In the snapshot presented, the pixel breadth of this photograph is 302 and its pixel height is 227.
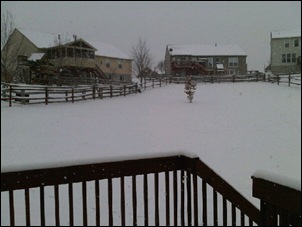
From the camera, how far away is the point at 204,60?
42.1m

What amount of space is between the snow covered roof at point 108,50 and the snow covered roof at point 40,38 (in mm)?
6394

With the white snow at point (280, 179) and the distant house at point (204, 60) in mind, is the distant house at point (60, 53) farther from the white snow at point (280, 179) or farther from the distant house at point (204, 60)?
the white snow at point (280, 179)

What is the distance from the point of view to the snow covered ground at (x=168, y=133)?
818cm

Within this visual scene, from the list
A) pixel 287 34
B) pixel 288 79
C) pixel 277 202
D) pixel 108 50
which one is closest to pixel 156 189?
Result: pixel 277 202

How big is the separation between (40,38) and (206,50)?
2190 cm

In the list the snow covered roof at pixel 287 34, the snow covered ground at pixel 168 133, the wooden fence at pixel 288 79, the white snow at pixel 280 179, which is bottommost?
the snow covered ground at pixel 168 133

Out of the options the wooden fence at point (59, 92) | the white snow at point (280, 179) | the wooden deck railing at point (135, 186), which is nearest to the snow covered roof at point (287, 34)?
the wooden fence at point (59, 92)

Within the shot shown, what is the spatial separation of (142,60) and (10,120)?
22887 mm

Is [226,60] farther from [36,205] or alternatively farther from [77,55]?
[36,205]

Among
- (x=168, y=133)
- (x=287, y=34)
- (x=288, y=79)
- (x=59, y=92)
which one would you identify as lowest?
(x=168, y=133)

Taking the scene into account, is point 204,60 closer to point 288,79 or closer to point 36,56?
point 288,79

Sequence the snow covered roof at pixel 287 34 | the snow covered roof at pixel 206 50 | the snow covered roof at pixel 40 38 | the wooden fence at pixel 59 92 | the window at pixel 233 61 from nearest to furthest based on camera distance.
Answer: the wooden fence at pixel 59 92 < the snow covered roof at pixel 40 38 < the snow covered roof at pixel 287 34 < the snow covered roof at pixel 206 50 < the window at pixel 233 61

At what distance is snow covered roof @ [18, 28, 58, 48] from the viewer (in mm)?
31453

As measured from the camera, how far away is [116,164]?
102 inches
